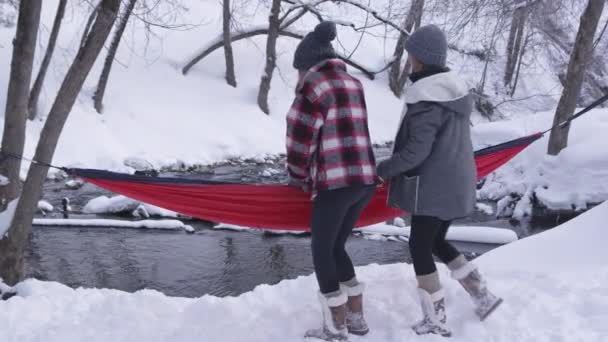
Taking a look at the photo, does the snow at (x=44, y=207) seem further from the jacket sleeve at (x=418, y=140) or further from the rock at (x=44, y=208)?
the jacket sleeve at (x=418, y=140)

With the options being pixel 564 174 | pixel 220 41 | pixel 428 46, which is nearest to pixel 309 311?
pixel 428 46

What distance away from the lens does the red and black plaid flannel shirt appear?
8.74 feet

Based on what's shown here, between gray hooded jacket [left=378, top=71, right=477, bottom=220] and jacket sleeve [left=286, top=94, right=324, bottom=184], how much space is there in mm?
361

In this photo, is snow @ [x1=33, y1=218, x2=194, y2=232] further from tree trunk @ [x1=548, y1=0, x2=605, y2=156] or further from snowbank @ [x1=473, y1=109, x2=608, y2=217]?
tree trunk @ [x1=548, y1=0, x2=605, y2=156]

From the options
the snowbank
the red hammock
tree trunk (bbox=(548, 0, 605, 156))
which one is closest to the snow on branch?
the snowbank

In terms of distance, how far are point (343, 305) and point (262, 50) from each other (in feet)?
59.4

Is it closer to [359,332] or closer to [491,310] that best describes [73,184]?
[359,332]

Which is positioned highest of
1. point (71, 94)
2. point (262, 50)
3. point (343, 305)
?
point (262, 50)

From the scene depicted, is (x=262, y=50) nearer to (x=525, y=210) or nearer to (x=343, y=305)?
(x=525, y=210)

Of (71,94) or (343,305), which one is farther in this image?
(71,94)

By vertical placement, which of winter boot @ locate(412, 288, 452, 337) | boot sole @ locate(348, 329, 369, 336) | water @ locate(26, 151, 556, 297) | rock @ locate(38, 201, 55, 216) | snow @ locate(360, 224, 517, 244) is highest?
winter boot @ locate(412, 288, 452, 337)

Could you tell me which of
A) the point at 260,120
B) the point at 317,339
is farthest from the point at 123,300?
the point at 260,120

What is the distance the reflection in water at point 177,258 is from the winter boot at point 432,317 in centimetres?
315

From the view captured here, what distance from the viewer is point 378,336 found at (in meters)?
3.01
